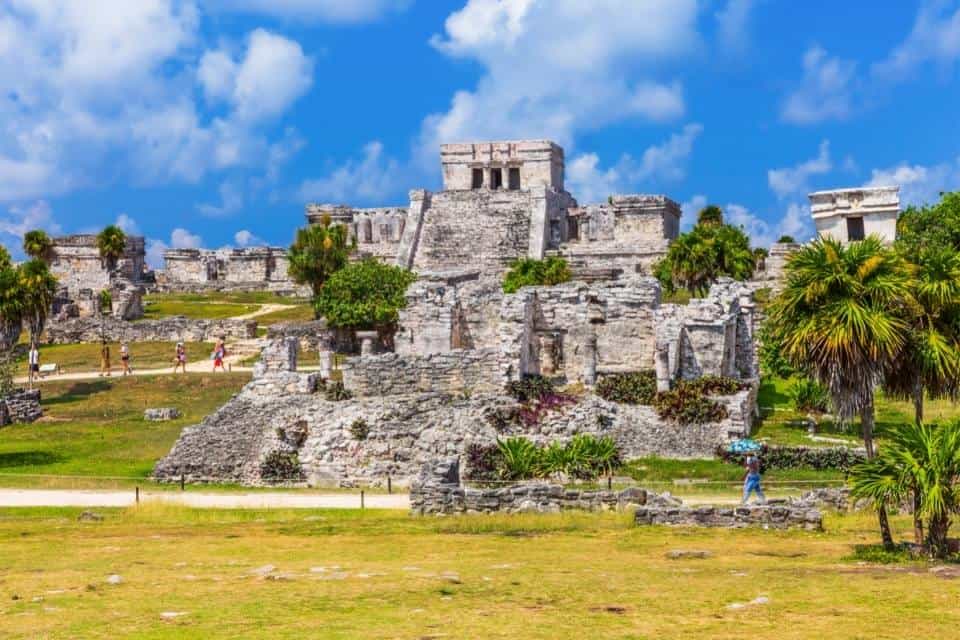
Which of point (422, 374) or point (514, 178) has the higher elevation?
point (514, 178)

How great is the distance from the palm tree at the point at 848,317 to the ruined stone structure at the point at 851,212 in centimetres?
3009

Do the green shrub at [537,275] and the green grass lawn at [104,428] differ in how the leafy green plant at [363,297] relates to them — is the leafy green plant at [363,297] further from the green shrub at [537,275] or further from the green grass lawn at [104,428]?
the green grass lawn at [104,428]

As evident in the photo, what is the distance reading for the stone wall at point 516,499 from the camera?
2533 cm

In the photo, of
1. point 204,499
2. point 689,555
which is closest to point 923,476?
point 689,555

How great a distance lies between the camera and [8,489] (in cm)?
3042

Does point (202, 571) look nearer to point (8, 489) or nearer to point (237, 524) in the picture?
point (237, 524)

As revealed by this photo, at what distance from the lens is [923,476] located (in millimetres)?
18406

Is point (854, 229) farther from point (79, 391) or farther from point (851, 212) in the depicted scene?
point (79, 391)

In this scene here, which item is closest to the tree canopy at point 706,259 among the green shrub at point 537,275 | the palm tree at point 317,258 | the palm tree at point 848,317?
the green shrub at point 537,275

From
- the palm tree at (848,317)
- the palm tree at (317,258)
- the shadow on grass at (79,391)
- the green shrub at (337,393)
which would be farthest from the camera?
the palm tree at (317,258)

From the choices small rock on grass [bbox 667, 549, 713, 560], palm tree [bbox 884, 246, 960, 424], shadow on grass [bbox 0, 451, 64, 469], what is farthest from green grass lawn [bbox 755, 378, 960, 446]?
shadow on grass [bbox 0, 451, 64, 469]

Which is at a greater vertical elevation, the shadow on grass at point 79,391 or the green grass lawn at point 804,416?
the shadow on grass at point 79,391

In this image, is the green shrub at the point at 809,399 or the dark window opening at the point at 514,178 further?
the dark window opening at the point at 514,178

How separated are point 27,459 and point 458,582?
20.8 metres
